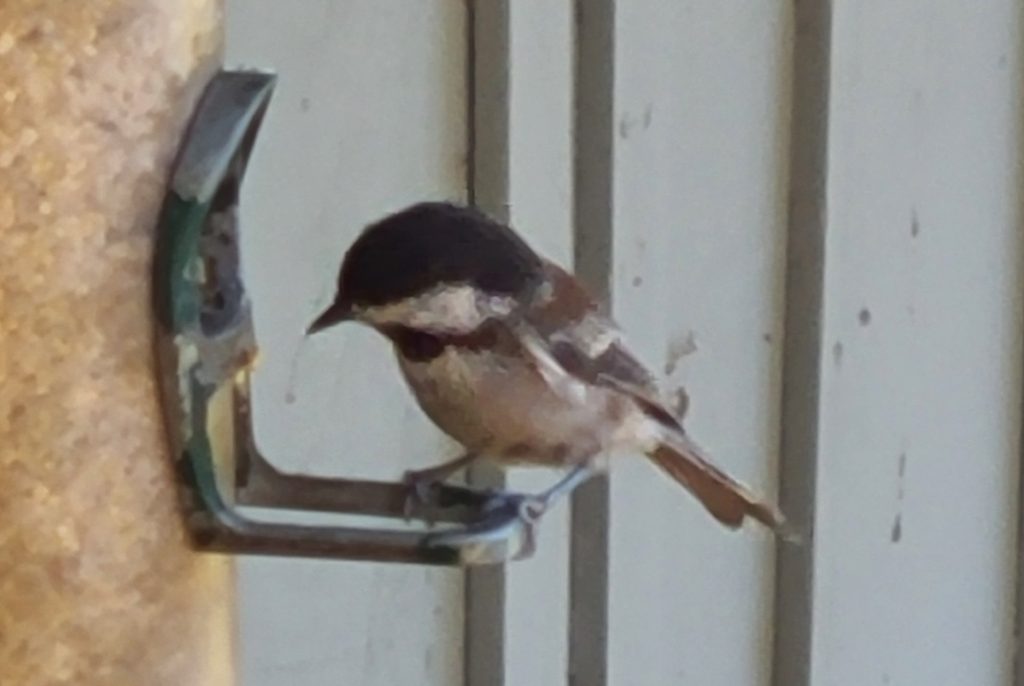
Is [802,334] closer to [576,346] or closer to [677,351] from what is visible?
[677,351]

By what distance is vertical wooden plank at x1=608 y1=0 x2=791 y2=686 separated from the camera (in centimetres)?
102

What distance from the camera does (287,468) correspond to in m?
0.89

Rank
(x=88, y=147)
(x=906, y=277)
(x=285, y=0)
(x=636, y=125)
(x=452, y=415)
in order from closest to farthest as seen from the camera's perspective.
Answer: (x=88, y=147) → (x=452, y=415) → (x=285, y=0) → (x=636, y=125) → (x=906, y=277)

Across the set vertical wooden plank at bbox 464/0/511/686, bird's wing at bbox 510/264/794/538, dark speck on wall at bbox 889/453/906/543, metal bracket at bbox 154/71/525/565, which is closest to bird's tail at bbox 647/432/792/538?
bird's wing at bbox 510/264/794/538

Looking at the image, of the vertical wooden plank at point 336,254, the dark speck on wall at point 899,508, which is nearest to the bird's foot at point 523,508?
the vertical wooden plank at point 336,254

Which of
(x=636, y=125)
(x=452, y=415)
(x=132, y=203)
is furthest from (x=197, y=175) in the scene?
(x=636, y=125)

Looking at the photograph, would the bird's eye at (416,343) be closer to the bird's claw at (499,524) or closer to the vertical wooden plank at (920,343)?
the bird's claw at (499,524)

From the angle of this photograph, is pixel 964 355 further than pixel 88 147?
Yes

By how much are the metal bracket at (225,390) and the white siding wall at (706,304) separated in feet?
0.87

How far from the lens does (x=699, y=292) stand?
3.52 ft

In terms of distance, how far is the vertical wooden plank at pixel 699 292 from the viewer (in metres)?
1.02

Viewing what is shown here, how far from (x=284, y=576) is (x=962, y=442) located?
1.65ft

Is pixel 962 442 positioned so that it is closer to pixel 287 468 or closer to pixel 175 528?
pixel 287 468

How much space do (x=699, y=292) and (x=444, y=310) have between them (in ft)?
1.31
